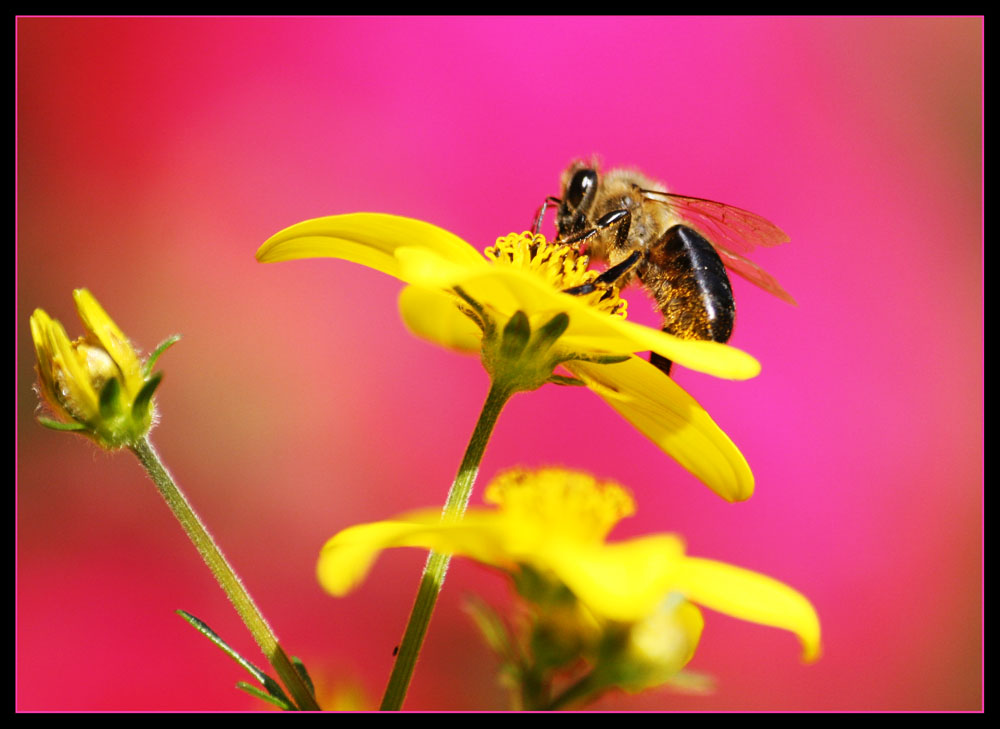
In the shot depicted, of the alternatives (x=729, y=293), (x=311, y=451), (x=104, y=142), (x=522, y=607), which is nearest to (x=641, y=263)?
(x=729, y=293)

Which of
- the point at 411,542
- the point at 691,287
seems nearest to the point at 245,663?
the point at 411,542

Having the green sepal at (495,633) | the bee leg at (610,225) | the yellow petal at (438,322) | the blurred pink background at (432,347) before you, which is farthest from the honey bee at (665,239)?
the blurred pink background at (432,347)

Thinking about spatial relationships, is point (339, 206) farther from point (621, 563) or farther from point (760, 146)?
point (621, 563)

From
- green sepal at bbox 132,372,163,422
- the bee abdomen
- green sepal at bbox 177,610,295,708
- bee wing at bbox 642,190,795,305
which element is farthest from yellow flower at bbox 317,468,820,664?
bee wing at bbox 642,190,795,305

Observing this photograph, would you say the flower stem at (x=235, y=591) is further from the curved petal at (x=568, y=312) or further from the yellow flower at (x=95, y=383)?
the curved petal at (x=568, y=312)

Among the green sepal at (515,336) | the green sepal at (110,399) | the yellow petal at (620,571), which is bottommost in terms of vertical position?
the green sepal at (110,399)

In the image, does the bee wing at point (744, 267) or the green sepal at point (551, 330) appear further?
the bee wing at point (744, 267)
